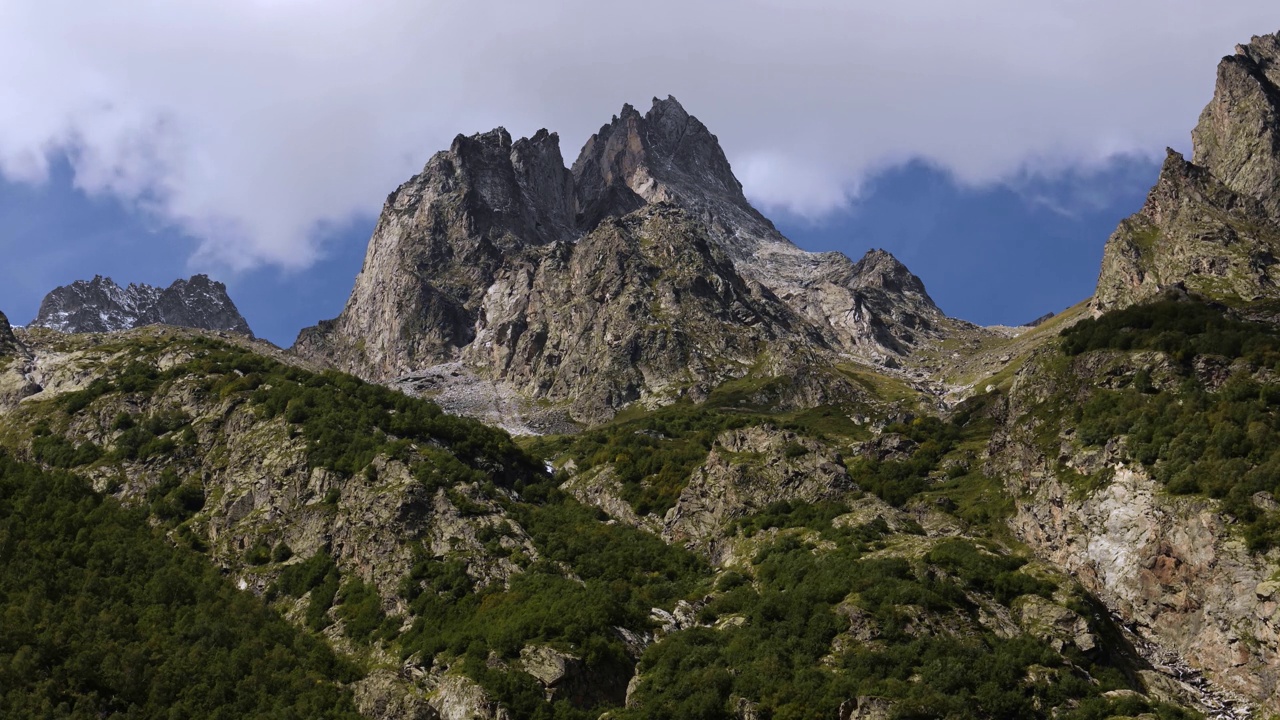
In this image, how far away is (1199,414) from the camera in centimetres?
10512

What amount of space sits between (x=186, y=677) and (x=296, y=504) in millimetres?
41247

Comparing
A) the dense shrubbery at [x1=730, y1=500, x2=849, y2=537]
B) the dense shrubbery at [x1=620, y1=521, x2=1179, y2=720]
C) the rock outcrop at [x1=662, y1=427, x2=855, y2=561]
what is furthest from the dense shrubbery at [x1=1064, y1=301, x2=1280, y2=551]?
the rock outcrop at [x1=662, y1=427, x2=855, y2=561]

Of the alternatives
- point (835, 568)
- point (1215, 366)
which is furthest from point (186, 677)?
point (1215, 366)

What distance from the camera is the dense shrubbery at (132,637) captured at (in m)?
90.2

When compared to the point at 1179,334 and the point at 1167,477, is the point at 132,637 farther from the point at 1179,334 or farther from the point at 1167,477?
the point at 1179,334

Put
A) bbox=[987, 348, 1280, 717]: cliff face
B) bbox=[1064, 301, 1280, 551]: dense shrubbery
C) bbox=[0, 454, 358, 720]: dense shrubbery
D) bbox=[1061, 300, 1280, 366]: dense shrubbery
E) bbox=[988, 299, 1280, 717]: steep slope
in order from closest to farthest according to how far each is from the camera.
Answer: bbox=[987, 348, 1280, 717]: cliff face → bbox=[988, 299, 1280, 717]: steep slope → bbox=[0, 454, 358, 720]: dense shrubbery → bbox=[1064, 301, 1280, 551]: dense shrubbery → bbox=[1061, 300, 1280, 366]: dense shrubbery

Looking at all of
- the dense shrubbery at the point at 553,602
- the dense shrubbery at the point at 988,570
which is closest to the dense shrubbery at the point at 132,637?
the dense shrubbery at the point at 553,602

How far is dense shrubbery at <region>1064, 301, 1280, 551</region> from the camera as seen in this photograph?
93375 mm

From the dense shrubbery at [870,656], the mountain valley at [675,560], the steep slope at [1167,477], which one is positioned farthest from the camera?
the mountain valley at [675,560]

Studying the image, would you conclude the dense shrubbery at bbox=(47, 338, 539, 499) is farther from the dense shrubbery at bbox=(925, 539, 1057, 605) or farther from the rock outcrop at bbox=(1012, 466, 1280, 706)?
the rock outcrop at bbox=(1012, 466, 1280, 706)

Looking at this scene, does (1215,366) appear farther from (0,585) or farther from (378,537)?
(0,585)

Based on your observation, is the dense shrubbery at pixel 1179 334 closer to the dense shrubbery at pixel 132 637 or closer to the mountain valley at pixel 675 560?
the mountain valley at pixel 675 560

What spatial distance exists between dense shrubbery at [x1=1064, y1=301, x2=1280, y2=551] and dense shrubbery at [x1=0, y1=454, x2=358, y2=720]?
273 feet

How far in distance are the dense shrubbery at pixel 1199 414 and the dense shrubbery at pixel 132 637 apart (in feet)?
273
